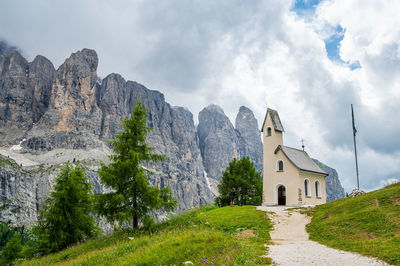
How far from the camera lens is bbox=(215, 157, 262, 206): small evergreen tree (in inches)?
1662

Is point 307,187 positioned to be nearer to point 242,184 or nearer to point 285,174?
point 285,174

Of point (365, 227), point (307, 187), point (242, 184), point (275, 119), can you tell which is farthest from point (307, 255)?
point (242, 184)

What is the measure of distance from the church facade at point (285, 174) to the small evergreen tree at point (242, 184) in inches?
405

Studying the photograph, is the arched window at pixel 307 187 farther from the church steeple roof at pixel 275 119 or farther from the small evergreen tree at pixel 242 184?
the small evergreen tree at pixel 242 184

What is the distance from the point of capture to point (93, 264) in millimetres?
9633

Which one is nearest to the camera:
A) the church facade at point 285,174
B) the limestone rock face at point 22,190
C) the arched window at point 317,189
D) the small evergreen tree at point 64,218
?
the small evergreen tree at point 64,218

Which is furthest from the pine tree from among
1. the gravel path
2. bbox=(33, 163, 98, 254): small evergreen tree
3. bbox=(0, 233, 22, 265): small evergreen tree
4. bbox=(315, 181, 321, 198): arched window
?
bbox=(0, 233, 22, 265): small evergreen tree

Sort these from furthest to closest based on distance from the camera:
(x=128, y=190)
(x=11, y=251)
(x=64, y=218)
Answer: (x=11, y=251) < (x=64, y=218) < (x=128, y=190)

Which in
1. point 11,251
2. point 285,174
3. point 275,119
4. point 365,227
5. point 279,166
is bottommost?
point 11,251

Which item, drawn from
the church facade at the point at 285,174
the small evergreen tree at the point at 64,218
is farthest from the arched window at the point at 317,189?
the small evergreen tree at the point at 64,218

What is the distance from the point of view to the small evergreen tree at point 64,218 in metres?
20.7

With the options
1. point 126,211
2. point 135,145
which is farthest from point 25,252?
point 135,145

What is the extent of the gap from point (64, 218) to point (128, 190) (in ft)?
26.9

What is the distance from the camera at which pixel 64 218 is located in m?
21.2
